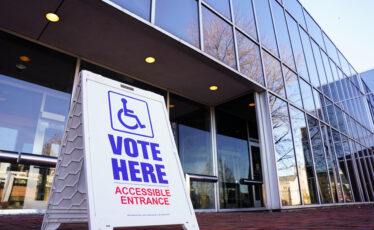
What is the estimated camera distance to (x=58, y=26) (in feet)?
13.9

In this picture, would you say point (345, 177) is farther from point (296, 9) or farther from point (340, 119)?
point (296, 9)

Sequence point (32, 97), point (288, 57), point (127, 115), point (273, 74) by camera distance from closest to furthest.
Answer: point (127, 115)
point (32, 97)
point (273, 74)
point (288, 57)

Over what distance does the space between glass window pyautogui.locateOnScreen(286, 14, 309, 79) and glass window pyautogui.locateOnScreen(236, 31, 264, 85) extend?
7.78ft

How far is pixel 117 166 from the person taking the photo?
5.26ft

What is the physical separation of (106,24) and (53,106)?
5.78 ft

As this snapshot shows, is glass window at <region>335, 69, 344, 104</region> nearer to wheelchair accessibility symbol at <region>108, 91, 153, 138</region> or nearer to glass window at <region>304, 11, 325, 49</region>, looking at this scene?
glass window at <region>304, 11, 325, 49</region>

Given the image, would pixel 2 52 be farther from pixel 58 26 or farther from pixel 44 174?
pixel 44 174

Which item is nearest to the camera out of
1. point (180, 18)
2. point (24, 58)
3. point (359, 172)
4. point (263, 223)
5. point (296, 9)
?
point (263, 223)

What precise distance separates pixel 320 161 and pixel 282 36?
3.91 meters

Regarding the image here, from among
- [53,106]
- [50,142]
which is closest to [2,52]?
[53,106]

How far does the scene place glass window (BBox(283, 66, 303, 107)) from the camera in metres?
7.21

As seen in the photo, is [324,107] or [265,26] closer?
[265,26]

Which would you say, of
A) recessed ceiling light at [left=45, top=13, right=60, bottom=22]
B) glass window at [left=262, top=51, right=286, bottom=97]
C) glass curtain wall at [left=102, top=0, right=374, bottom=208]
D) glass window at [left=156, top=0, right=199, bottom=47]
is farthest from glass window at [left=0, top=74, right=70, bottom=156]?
glass window at [left=262, top=51, right=286, bottom=97]

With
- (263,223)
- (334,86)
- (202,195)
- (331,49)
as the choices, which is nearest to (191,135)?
(202,195)
